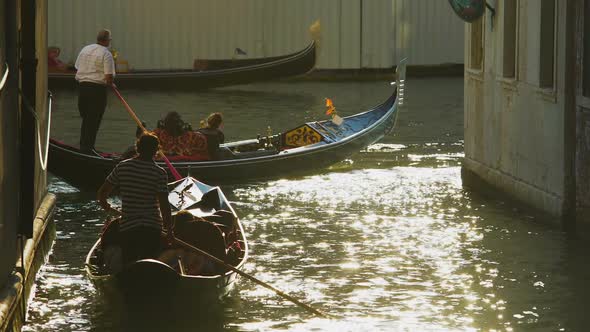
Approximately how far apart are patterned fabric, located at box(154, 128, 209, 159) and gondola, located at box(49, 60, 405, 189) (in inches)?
3.8

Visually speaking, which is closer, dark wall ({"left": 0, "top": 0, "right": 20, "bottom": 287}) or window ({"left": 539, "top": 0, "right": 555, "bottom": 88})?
dark wall ({"left": 0, "top": 0, "right": 20, "bottom": 287})

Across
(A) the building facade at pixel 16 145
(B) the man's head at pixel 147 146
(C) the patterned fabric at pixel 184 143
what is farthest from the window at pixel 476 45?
(A) the building facade at pixel 16 145

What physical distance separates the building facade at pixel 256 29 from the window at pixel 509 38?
48.9 feet

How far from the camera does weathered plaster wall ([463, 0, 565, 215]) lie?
1139cm

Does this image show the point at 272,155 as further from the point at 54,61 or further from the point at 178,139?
the point at 54,61

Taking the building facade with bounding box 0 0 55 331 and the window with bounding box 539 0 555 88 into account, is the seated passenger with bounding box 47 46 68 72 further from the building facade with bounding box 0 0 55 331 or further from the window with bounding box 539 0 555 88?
the building facade with bounding box 0 0 55 331

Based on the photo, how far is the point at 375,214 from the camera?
40.6 ft

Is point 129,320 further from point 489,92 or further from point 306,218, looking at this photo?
point 489,92

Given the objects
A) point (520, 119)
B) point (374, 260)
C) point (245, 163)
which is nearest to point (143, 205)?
point (374, 260)

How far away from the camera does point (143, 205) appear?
337 inches

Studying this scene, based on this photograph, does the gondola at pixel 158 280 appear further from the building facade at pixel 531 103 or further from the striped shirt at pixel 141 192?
the building facade at pixel 531 103

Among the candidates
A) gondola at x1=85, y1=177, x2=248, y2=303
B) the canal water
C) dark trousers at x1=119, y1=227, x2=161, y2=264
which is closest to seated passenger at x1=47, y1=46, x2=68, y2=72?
the canal water

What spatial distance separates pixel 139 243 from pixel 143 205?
0.79 feet

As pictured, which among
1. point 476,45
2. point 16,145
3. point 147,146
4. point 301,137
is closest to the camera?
point 16,145
